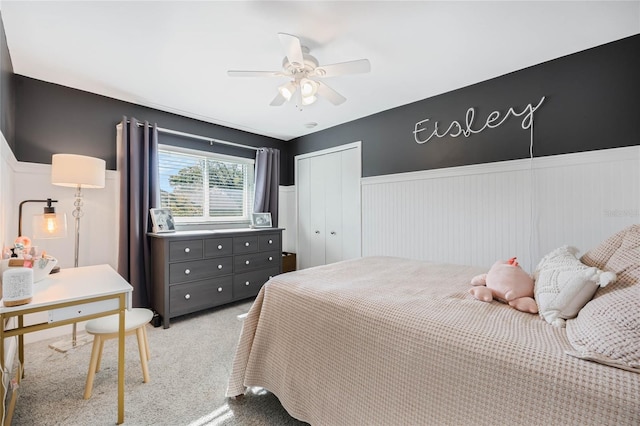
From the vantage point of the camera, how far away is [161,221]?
9.98 feet

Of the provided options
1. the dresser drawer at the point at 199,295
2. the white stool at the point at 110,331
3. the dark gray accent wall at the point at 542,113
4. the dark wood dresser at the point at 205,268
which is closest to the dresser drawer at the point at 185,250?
the dark wood dresser at the point at 205,268

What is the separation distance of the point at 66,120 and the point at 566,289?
400 cm

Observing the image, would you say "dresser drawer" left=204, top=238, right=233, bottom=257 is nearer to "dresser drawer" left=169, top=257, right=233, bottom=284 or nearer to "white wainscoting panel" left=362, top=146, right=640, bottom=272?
"dresser drawer" left=169, top=257, right=233, bottom=284

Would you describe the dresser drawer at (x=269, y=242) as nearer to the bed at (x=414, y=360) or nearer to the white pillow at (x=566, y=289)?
the bed at (x=414, y=360)

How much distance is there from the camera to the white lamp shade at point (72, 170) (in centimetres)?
222

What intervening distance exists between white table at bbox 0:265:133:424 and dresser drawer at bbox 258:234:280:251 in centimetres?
191

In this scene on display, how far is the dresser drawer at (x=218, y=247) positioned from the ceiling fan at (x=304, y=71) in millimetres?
1759

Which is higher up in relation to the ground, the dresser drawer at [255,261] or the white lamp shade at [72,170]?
the white lamp shade at [72,170]

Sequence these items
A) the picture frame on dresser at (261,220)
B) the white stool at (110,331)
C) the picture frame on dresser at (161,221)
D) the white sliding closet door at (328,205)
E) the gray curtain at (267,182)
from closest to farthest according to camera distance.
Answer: the white stool at (110,331)
the picture frame on dresser at (161,221)
the white sliding closet door at (328,205)
the picture frame on dresser at (261,220)
the gray curtain at (267,182)

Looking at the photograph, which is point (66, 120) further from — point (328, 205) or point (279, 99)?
point (328, 205)

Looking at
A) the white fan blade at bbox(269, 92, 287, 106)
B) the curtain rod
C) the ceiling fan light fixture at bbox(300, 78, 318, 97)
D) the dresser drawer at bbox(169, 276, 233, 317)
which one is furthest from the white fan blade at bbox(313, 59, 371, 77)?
the dresser drawer at bbox(169, 276, 233, 317)

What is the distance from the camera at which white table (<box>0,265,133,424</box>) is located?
127 cm

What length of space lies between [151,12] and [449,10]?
6.11 ft

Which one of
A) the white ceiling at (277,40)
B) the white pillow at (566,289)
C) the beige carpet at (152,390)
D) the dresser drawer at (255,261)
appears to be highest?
the white ceiling at (277,40)
